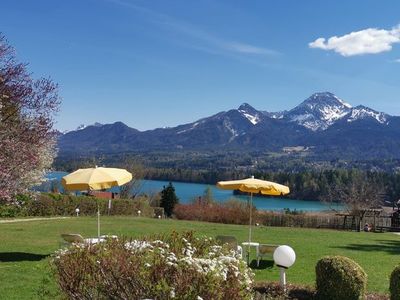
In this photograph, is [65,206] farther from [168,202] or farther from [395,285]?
[395,285]

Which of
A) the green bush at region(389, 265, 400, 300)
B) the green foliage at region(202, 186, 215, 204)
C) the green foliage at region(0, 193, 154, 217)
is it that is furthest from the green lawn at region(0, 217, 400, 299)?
the green foliage at region(202, 186, 215, 204)

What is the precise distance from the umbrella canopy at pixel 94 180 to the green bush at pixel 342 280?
5785mm

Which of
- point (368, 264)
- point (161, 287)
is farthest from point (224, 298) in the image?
point (368, 264)

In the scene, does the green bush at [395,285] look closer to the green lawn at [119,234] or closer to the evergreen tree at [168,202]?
the green lawn at [119,234]

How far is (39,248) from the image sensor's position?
15.4 metres

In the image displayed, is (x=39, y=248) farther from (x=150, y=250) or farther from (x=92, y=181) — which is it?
(x=150, y=250)

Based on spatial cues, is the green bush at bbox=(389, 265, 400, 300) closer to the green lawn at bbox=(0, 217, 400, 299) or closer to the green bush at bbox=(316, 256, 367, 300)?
the green bush at bbox=(316, 256, 367, 300)

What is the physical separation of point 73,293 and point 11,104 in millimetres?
5008

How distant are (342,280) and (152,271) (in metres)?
4.36

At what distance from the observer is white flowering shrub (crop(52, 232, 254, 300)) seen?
5.38 m

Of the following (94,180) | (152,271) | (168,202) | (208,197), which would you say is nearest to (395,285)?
(152,271)

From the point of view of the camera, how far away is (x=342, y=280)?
Result: 346 inches

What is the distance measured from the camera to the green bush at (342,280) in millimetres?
8766

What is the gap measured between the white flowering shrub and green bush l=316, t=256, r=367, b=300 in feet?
9.81
